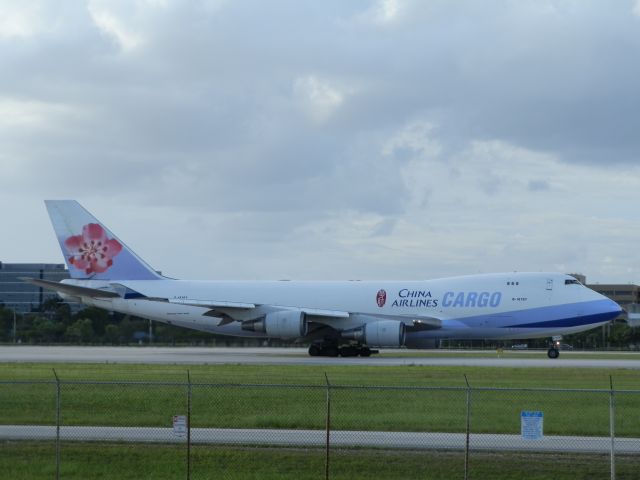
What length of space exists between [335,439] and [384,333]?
96.4ft

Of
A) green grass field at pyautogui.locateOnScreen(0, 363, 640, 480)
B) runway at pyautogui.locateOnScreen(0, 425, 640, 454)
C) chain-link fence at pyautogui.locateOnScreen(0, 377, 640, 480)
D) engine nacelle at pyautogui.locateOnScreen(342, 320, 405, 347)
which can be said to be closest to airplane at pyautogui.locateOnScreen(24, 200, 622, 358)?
engine nacelle at pyautogui.locateOnScreen(342, 320, 405, 347)

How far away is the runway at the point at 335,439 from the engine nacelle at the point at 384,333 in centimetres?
2761

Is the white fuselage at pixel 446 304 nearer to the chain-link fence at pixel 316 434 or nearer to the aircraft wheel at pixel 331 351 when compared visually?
the aircraft wheel at pixel 331 351

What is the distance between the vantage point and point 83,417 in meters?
23.5

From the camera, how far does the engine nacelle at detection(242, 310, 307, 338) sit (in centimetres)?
5016

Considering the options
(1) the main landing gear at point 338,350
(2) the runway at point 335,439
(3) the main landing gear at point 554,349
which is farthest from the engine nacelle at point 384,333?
(2) the runway at point 335,439

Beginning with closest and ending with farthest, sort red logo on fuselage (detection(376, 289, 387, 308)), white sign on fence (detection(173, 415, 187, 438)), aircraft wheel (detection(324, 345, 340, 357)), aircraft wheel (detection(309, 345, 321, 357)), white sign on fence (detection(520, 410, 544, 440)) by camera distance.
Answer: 1. white sign on fence (detection(520, 410, 544, 440))
2. white sign on fence (detection(173, 415, 187, 438))
3. aircraft wheel (detection(324, 345, 340, 357))
4. aircraft wheel (detection(309, 345, 321, 357))
5. red logo on fuselage (detection(376, 289, 387, 308))

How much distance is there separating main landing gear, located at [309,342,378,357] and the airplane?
0.05 meters

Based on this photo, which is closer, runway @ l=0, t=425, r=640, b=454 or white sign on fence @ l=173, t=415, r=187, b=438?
white sign on fence @ l=173, t=415, r=187, b=438

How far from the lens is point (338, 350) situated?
170 feet

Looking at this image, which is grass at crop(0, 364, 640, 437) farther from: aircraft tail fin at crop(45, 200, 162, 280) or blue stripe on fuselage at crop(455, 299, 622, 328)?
aircraft tail fin at crop(45, 200, 162, 280)

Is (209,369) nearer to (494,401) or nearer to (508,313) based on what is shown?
(494,401)

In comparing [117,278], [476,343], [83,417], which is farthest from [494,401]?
[476,343]

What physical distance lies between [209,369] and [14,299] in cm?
14270
